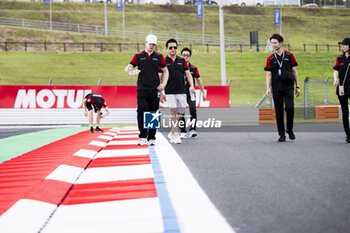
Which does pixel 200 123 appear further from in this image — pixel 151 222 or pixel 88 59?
pixel 88 59

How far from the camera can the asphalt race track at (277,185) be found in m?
3.46

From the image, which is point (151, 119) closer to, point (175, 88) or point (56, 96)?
point (175, 88)

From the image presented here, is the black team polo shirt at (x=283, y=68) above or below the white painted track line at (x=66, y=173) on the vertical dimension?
above

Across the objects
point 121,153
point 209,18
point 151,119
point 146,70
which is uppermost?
point 209,18

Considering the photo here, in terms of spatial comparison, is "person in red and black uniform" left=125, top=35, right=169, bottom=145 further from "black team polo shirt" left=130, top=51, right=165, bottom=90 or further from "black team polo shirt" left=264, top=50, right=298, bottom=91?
"black team polo shirt" left=264, top=50, right=298, bottom=91

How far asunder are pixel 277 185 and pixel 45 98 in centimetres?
1773

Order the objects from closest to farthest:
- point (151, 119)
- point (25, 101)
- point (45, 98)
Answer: point (151, 119) < point (25, 101) < point (45, 98)

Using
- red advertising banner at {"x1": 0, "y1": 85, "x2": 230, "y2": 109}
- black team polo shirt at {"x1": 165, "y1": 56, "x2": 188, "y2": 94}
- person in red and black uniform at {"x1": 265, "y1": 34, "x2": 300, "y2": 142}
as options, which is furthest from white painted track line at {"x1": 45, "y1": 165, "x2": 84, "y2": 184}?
red advertising banner at {"x1": 0, "y1": 85, "x2": 230, "y2": 109}

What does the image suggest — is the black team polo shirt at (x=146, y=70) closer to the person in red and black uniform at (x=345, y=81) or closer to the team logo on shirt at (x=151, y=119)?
the team logo on shirt at (x=151, y=119)

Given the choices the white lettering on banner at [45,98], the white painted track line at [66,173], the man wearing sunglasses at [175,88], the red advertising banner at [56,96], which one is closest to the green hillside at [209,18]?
the red advertising banner at [56,96]

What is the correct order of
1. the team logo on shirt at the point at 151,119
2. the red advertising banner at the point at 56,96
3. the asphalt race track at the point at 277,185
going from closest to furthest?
the asphalt race track at the point at 277,185
the team logo on shirt at the point at 151,119
the red advertising banner at the point at 56,96

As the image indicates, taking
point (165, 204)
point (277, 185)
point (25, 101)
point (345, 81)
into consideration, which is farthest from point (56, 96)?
point (165, 204)

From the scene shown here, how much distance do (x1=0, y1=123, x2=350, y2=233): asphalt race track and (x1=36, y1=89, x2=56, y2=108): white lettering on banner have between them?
13793 mm

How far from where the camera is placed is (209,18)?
3231 inches
